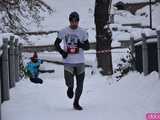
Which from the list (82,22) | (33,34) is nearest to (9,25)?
(33,34)

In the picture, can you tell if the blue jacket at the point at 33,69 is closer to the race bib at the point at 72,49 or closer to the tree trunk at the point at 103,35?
the tree trunk at the point at 103,35

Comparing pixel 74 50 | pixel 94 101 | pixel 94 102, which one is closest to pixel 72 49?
pixel 74 50

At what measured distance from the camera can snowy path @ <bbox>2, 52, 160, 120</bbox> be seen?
11.3 metres

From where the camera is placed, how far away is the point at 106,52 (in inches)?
903

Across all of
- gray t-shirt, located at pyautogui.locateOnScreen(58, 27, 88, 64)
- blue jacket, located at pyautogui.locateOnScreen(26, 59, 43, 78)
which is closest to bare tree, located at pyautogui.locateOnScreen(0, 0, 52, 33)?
blue jacket, located at pyautogui.locateOnScreen(26, 59, 43, 78)

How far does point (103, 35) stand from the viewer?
2283 centimetres

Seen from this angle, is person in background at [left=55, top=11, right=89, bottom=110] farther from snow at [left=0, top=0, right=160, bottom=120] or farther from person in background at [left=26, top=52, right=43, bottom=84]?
person in background at [left=26, top=52, right=43, bottom=84]

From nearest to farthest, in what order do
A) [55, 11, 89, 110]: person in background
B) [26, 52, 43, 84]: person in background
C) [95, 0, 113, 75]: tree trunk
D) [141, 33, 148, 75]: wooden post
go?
1. [55, 11, 89, 110]: person in background
2. [141, 33, 148, 75]: wooden post
3. [26, 52, 43, 84]: person in background
4. [95, 0, 113, 75]: tree trunk

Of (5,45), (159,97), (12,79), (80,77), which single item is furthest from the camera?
(12,79)

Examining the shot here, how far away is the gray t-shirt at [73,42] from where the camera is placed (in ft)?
41.3

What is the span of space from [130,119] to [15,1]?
8.12m

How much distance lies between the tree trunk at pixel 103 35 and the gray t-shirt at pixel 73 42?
974 cm

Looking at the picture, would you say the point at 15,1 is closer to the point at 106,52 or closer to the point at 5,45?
the point at 5,45

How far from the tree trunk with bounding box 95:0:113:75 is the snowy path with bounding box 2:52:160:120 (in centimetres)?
534
